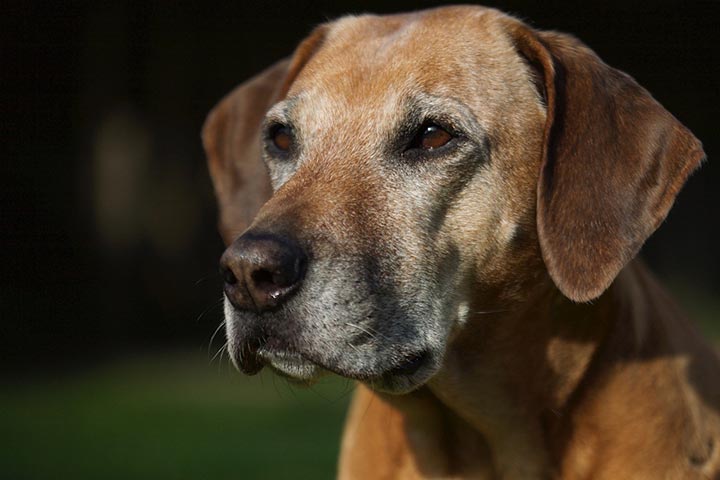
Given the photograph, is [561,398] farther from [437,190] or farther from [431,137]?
[431,137]

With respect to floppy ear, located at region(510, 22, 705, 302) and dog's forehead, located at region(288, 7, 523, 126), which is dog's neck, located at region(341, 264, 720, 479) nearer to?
floppy ear, located at region(510, 22, 705, 302)

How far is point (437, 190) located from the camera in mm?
3537

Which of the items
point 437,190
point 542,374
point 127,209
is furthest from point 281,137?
point 127,209

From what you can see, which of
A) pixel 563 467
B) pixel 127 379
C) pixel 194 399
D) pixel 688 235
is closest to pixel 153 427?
pixel 194 399

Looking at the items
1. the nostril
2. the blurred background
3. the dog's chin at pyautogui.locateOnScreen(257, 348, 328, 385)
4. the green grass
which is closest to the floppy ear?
the dog's chin at pyautogui.locateOnScreen(257, 348, 328, 385)

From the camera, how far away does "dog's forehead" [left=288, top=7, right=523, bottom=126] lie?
365 cm

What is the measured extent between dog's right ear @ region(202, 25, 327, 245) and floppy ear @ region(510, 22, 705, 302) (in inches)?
45.0

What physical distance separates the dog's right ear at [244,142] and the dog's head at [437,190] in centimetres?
39

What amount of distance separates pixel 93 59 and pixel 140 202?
1.65m

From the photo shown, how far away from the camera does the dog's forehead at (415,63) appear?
3.65m

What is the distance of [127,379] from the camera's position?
10539 millimetres

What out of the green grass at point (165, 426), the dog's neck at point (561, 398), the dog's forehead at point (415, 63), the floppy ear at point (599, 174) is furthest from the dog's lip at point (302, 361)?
the green grass at point (165, 426)

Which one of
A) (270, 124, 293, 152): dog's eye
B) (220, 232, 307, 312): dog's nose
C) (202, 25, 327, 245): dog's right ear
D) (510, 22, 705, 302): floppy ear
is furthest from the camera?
(202, 25, 327, 245): dog's right ear

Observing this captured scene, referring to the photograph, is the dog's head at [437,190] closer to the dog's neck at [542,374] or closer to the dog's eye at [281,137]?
the dog's eye at [281,137]
